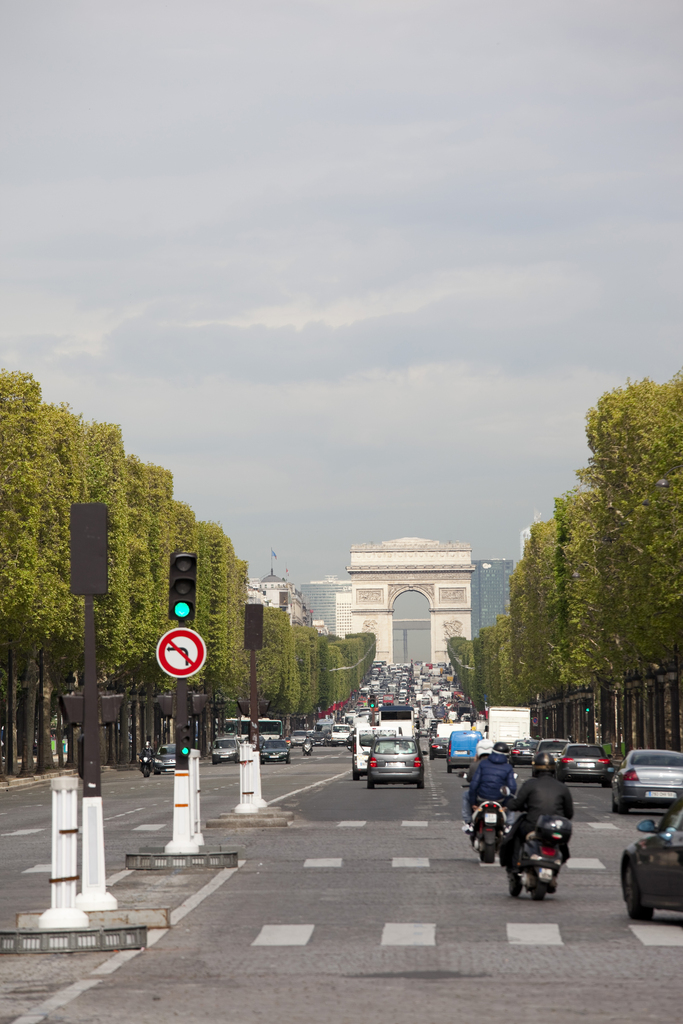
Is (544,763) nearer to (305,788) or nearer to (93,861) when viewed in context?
(93,861)

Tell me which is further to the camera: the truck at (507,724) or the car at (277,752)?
the car at (277,752)

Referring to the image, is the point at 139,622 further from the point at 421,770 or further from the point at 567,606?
the point at 421,770

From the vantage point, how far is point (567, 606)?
76625mm

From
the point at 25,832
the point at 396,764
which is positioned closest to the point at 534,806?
the point at 25,832

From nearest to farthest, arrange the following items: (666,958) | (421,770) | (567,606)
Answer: (666,958) < (421,770) < (567,606)

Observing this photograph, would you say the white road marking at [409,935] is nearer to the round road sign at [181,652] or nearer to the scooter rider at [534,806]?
the scooter rider at [534,806]

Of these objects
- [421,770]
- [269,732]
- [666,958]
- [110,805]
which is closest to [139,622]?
[421,770]

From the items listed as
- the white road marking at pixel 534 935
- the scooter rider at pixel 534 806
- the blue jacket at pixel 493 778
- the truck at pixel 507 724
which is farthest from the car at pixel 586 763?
the white road marking at pixel 534 935

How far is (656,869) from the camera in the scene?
1471 centimetres

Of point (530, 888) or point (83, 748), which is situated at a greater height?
point (83, 748)

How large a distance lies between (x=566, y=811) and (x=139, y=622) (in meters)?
56.1

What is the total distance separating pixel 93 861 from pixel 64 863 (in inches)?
52.4

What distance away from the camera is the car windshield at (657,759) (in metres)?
35.7

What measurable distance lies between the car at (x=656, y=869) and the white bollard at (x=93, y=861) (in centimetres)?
478
